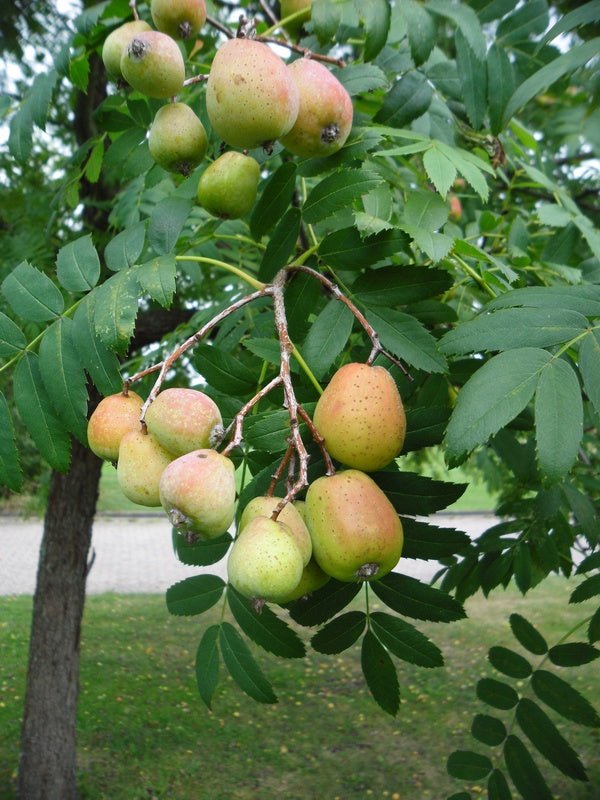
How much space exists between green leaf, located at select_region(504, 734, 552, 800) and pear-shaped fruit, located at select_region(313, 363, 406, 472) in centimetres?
125

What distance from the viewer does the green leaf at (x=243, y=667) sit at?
4.86 feet

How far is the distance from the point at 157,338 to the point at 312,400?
2.70m

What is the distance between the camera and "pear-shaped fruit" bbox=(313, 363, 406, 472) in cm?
100

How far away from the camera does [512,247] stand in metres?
2.01

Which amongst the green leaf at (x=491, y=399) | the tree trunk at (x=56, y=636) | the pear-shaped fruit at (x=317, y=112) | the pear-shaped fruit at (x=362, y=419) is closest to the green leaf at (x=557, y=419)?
the green leaf at (x=491, y=399)

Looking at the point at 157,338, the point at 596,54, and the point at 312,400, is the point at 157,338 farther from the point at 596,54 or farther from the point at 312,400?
the point at 596,54

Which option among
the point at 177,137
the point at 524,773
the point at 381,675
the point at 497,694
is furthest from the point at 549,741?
the point at 177,137

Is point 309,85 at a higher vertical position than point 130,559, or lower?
higher

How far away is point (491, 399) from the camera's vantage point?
99cm

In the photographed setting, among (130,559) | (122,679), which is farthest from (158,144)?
(130,559)

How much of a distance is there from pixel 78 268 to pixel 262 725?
520 centimetres

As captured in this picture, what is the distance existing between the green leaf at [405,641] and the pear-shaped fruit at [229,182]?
0.74m

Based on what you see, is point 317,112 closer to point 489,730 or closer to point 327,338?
point 327,338

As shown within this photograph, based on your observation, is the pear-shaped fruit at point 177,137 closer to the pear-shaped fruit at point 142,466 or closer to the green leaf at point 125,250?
the green leaf at point 125,250
